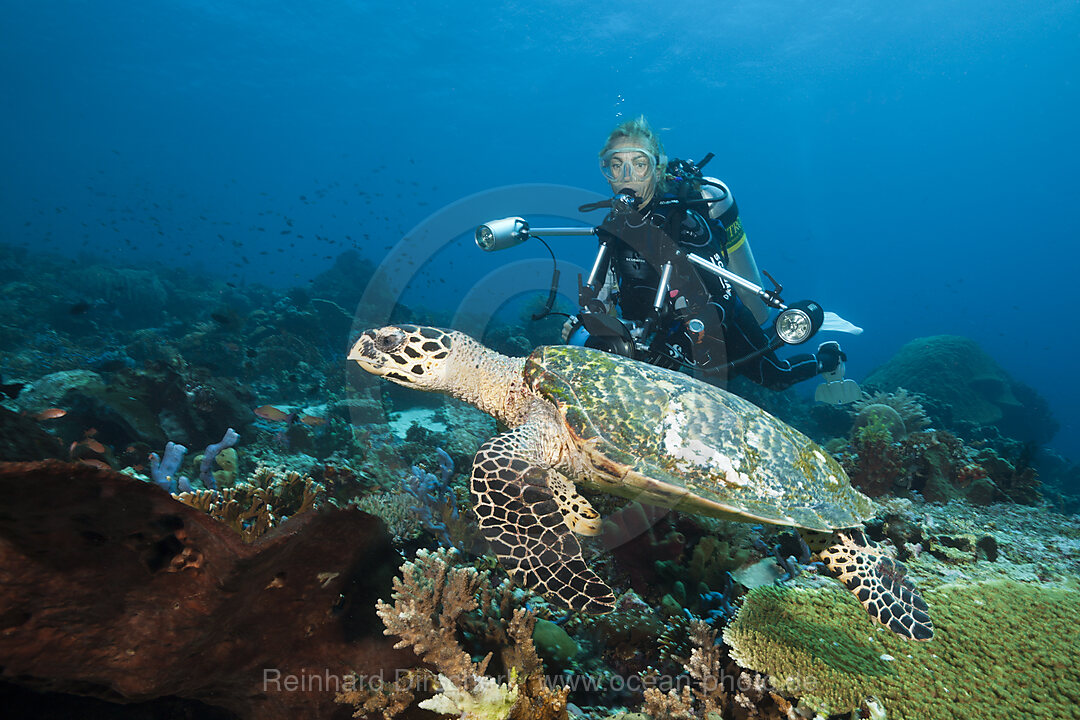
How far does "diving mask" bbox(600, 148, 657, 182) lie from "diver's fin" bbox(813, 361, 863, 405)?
3.58 m

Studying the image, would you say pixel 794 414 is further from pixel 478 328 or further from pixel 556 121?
pixel 556 121

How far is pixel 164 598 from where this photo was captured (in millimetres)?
1469

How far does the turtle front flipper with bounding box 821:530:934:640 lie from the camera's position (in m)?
2.53

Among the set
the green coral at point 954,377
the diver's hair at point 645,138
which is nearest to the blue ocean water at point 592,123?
the diver's hair at point 645,138

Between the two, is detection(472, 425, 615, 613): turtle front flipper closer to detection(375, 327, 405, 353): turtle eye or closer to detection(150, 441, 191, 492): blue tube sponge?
detection(375, 327, 405, 353): turtle eye

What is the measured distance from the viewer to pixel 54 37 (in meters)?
41.8

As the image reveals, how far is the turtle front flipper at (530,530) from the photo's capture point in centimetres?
259

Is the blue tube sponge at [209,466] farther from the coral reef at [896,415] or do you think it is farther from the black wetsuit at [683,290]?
the coral reef at [896,415]

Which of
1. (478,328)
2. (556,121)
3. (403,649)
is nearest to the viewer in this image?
(403,649)

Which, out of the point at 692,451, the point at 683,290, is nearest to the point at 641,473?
the point at 692,451

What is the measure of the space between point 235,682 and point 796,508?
3.20m

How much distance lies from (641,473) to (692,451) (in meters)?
0.42

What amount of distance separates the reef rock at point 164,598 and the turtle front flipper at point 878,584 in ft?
9.56

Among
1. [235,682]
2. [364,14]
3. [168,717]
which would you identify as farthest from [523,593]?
[364,14]
